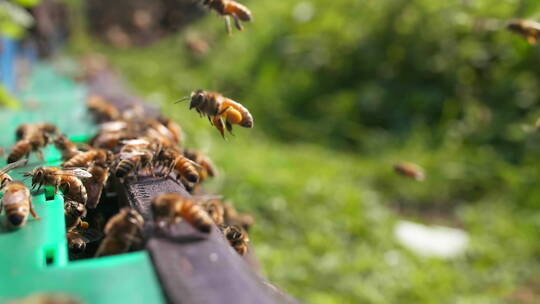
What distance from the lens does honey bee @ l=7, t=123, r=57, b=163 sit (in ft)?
7.74

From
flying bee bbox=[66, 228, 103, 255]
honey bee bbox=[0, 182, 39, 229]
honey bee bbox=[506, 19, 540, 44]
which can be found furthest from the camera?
honey bee bbox=[506, 19, 540, 44]

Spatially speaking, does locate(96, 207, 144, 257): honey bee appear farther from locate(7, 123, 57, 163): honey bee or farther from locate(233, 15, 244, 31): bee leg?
locate(233, 15, 244, 31): bee leg

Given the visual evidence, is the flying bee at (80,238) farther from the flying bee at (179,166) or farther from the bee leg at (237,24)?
the bee leg at (237,24)

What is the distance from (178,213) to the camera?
1.39 m

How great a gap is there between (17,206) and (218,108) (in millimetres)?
937

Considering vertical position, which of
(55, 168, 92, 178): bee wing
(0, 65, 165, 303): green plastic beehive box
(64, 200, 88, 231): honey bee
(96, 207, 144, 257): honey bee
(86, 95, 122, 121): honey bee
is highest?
(86, 95, 122, 121): honey bee

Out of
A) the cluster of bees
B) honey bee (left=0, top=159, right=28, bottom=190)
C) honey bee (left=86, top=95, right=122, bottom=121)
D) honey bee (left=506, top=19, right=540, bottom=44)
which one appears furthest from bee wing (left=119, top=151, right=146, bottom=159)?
honey bee (left=506, top=19, right=540, bottom=44)

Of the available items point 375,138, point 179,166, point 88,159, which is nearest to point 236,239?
point 179,166

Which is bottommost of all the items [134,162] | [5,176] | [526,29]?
[5,176]

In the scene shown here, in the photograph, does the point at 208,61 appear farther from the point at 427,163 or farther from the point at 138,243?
the point at 138,243

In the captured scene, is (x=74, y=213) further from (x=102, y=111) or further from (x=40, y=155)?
(x=102, y=111)

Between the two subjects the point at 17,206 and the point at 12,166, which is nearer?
the point at 17,206

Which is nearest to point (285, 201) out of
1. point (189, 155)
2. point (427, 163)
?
point (427, 163)

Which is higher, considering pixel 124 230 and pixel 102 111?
pixel 102 111
